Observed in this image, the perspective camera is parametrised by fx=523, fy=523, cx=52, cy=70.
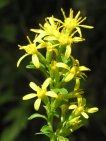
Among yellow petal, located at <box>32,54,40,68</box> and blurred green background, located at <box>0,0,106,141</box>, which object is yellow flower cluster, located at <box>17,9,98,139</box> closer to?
yellow petal, located at <box>32,54,40,68</box>

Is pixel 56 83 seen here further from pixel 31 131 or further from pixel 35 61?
pixel 31 131

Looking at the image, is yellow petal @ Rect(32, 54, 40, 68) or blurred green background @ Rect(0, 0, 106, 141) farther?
blurred green background @ Rect(0, 0, 106, 141)

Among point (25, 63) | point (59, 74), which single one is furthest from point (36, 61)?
point (25, 63)

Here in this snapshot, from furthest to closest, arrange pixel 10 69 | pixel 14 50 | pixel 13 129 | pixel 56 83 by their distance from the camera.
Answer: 1. pixel 14 50
2. pixel 10 69
3. pixel 13 129
4. pixel 56 83

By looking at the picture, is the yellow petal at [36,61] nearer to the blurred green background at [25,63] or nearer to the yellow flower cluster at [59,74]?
the yellow flower cluster at [59,74]

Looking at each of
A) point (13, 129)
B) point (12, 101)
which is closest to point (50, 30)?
point (13, 129)

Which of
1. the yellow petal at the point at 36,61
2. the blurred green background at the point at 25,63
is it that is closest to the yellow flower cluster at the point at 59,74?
the yellow petal at the point at 36,61

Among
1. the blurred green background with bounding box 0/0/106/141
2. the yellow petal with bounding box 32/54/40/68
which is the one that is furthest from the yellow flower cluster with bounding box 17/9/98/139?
the blurred green background with bounding box 0/0/106/141

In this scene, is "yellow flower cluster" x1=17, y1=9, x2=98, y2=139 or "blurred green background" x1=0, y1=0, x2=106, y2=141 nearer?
"yellow flower cluster" x1=17, y1=9, x2=98, y2=139
